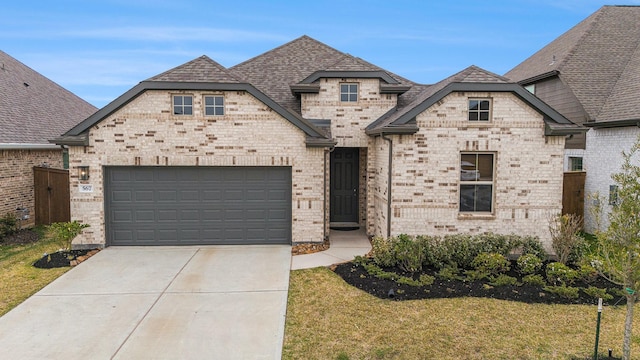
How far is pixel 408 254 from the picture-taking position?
9.35m

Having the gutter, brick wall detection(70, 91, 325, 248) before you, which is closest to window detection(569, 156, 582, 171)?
brick wall detection(70, 91, 325, 248)

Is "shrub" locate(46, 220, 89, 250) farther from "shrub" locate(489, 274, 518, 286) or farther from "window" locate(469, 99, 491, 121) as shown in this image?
"window" locate(469, 99, 491, 121)

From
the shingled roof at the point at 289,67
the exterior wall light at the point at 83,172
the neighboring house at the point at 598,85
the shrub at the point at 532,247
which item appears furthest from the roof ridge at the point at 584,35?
the exterior wall light at the point at 83,172

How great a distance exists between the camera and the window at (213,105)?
1109 centimetres

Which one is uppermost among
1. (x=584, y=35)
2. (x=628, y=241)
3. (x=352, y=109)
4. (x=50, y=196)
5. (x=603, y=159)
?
(x=584, y=35)

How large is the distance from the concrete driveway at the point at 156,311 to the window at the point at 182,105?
3.88m

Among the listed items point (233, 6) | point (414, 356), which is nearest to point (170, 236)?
point (414, 356)

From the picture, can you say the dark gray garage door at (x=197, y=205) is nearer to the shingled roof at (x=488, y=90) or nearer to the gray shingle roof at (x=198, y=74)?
the gray shingle roof at (x=198, y=74)

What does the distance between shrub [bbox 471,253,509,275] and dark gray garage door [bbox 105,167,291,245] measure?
5093mm

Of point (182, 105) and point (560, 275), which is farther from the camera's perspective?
point (182, 105)

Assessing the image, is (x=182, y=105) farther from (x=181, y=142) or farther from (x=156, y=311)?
(x=156, y=311)

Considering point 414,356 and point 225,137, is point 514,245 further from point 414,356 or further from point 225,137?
point 225,137

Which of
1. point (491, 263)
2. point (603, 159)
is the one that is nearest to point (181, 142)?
point (491, 263)

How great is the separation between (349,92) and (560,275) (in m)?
7.81
